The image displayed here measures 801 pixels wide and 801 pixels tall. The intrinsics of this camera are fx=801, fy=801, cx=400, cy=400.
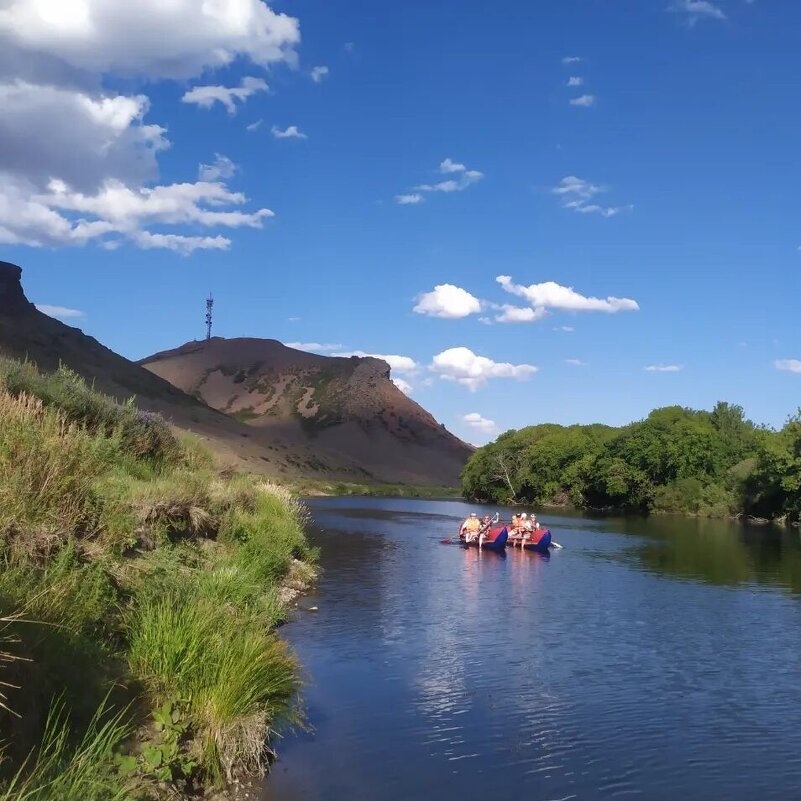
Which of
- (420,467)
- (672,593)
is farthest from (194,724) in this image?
(420,467)

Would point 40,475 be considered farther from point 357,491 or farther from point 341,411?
point 341,411

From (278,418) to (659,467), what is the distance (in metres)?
109

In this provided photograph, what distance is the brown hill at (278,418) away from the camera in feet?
288

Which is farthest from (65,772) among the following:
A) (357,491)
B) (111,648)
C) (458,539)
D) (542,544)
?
(357,491)

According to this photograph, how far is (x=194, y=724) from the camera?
7.75 m

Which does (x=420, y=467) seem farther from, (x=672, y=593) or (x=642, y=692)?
(x=642, y=692)

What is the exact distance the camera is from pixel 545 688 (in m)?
12.7

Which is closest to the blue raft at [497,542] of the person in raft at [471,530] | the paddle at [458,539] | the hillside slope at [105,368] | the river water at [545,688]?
the person in raft at [471,530]

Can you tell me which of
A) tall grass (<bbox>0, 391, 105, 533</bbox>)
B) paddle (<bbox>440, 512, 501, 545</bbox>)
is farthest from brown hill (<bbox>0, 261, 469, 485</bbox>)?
tall grass (<bbox>0, 391, 105, 533</bbox>)

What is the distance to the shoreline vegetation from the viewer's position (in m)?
5.77

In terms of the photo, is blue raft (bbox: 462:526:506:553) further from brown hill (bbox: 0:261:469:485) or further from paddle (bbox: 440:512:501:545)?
brown hill (bbox: 0:261:469:485)

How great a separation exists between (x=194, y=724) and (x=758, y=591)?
20616 mm

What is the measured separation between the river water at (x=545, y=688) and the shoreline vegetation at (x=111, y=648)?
1.07 m

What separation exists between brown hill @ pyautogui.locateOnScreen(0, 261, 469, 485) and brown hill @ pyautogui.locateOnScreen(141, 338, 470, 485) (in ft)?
0.98
